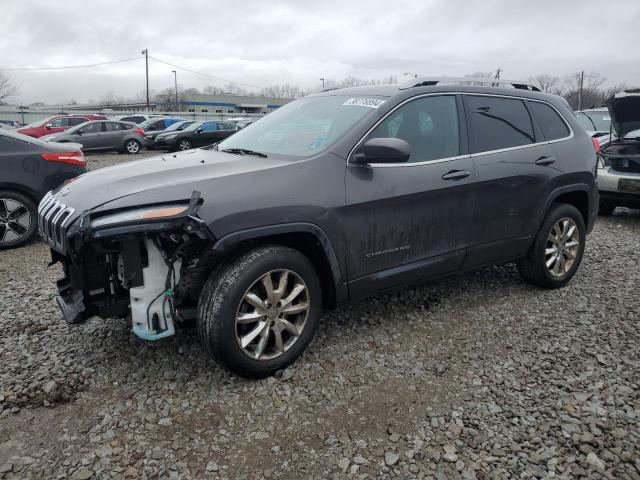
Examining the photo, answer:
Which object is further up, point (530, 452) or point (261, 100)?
point (261, 100)

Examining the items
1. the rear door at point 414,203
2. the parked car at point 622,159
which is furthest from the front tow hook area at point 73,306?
the parked car at point 622,159

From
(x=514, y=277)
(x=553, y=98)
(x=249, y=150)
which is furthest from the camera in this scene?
(x=514, y=277)

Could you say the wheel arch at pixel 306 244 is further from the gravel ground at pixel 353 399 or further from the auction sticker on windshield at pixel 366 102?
the auction sticker on windshield at pixel 366 102

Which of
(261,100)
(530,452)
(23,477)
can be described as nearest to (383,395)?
(530,452)

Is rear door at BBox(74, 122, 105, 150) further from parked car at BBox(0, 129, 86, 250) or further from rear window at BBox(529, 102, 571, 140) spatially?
rear window at BBox(529, 102, 571, 140)

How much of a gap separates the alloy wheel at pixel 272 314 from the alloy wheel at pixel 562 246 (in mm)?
2469

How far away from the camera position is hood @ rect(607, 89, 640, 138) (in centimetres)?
650

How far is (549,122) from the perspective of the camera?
431 cm

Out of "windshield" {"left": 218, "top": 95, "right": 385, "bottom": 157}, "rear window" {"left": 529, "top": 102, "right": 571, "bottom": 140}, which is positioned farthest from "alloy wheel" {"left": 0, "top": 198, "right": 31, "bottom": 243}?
"rear window" {"left": 529, "top": 102, "right": 571, "bottom": 140}

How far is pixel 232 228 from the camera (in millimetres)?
2676

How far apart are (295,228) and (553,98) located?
3031 millimetres

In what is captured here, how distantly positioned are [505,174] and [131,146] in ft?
58.2

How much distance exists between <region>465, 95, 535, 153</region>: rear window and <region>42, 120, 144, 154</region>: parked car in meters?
16.7

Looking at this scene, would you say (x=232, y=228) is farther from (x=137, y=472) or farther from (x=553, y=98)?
(x=553, y=98)
